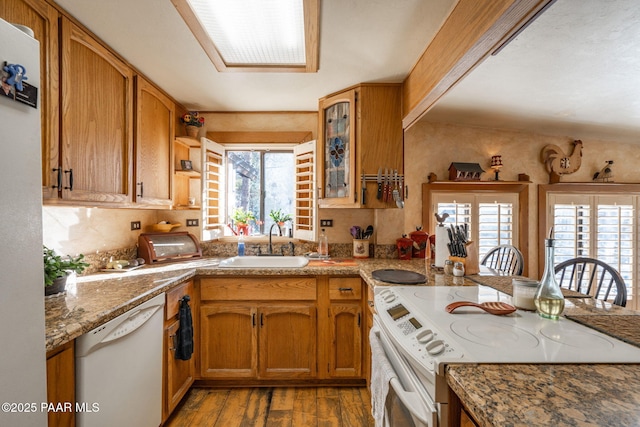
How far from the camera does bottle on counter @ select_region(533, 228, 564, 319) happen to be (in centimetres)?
108

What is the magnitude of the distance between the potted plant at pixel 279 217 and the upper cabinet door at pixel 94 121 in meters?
1.27

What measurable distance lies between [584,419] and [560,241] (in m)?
3.75

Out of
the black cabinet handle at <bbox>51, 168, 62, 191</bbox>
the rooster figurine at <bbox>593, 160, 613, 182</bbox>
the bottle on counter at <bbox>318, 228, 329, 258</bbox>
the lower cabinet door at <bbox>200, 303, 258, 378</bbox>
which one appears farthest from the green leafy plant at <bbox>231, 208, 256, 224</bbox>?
the rooster figurine at <bbox>593, 160, 613, 182</bbox>

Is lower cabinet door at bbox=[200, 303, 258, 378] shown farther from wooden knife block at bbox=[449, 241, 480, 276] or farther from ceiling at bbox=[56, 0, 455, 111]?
ceiling at bbox=[56, 0, 455, 111]

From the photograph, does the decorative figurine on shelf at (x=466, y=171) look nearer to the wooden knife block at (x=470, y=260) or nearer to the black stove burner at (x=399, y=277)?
the wooden knife block at (x=470, y=260)

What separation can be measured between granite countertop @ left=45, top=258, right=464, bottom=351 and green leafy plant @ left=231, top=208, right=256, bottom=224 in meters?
0.47

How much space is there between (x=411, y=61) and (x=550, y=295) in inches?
63.2

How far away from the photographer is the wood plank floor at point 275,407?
1896mm

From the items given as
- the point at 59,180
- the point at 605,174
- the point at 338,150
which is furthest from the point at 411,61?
the point at 605,174

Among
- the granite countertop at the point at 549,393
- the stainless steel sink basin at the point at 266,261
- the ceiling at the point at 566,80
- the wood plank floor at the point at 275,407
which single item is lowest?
the wood plank floor at the point at 275,407

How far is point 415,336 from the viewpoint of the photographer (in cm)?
102

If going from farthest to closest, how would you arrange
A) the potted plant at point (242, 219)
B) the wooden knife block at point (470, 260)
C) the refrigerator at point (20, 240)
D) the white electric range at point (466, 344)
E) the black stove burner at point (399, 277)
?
the potted plant at point (242, 219)
the wooden knife block at point (470, 260)
the black stove burner at point (399, 277)
the white electric range at point (466, 344)
the refrigerator at point (20, 240)

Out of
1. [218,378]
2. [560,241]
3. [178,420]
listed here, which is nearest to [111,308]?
[178,420]

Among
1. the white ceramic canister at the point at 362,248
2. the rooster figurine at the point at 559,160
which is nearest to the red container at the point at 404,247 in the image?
the white ceramic canister at the point at 362,248
